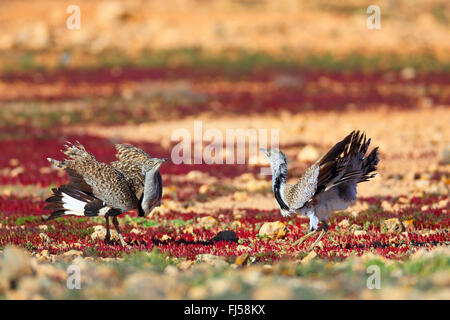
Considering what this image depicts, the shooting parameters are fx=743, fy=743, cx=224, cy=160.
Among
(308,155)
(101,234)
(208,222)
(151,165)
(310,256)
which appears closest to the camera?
(310,256)

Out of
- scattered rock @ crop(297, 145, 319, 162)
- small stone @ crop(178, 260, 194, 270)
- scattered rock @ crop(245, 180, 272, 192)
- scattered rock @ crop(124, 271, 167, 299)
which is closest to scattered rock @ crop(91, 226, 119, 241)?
small stone @ crop(178, 260, 194, 270)

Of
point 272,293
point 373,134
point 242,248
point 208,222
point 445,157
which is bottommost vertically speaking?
point 272,293

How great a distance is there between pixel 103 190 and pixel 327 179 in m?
2.69

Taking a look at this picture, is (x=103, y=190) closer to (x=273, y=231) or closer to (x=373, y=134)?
(x=273, y=231)

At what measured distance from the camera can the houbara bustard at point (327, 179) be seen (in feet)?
27.2

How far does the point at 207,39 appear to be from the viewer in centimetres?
4338

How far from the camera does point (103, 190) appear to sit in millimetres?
8953

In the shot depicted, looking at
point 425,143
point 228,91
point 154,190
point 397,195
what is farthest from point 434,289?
point 228,91

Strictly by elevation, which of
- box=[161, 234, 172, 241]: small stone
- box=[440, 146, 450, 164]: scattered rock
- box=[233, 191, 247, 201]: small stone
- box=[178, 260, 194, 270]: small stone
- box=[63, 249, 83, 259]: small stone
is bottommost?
box=[178, 260, 194, 270]: small stone

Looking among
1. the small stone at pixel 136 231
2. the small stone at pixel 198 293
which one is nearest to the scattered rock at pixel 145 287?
the small stone at pixel 198 293

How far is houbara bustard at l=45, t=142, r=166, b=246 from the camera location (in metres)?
8.95

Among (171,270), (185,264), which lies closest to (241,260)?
(185,264)

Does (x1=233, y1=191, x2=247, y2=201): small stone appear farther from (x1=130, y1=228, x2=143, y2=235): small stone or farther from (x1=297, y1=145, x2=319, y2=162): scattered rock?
(x1=297, y1=145, x2=319, y2=162): scattered rock

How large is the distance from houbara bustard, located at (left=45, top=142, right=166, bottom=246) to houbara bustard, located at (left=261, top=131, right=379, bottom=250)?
1.50 meters
